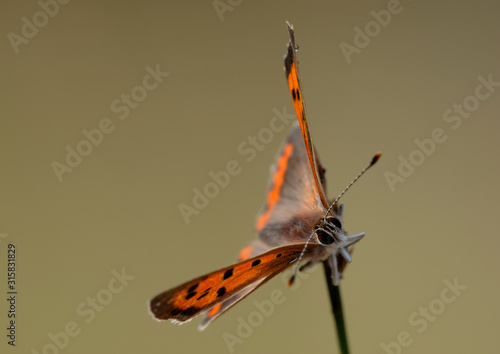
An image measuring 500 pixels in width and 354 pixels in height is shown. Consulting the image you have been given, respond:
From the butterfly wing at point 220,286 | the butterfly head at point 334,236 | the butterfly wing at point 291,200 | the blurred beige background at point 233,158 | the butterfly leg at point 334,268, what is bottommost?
the butterfly leg at point 334,268

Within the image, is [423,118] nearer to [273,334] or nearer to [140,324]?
[273,334]

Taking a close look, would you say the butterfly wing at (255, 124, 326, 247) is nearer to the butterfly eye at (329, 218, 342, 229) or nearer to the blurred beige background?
the butterfly eye at (329, 218, 342, 229)

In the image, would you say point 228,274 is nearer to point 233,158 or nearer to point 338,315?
point 338,315

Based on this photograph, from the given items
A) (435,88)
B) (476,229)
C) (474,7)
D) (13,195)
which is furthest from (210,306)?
(474,7)

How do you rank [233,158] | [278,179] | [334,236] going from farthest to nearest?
[233,158], [278,179], [334,236]

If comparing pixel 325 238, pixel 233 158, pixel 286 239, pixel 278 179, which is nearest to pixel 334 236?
pixel 325 238

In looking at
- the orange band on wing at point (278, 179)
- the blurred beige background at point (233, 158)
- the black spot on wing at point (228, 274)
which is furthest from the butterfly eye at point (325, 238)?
the blurred beige background at point (233, 158)

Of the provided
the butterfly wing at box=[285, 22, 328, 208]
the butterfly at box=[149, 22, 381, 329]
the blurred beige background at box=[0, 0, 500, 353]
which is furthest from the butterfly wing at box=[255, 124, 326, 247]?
the blurred beige background at box=[0, 0, 500, 353]

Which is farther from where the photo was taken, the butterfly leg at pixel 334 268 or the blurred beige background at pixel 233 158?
the blurred beige background at pixel 233 158

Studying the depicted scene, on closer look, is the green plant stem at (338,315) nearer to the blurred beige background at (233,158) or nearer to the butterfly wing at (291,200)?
the butterfly wing at (291,200)
